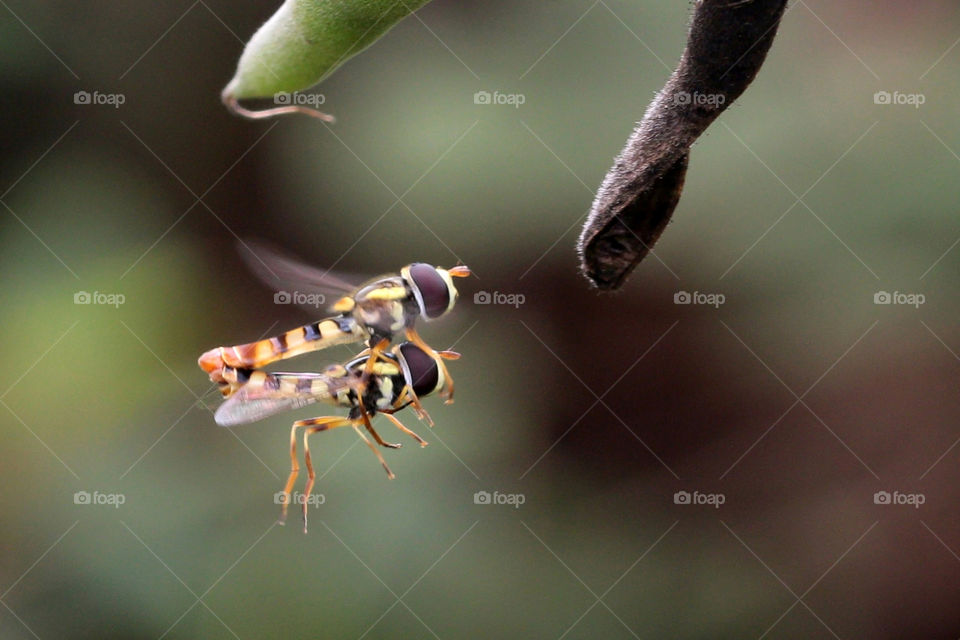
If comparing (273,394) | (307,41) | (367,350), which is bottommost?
(273,394)

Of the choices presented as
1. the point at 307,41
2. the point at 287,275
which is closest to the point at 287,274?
the point at 287,275

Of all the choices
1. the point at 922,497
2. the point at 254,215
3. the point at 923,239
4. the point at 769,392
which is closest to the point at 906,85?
the point at 923,239

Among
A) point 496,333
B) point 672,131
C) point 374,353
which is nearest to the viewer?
point 672,131

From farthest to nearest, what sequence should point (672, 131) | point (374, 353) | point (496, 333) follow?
point (496, 333), point (374, 353), point (672, 131)

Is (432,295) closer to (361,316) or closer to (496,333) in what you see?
(361,316)

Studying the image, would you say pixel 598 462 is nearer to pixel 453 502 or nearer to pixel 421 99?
pixel 453 502

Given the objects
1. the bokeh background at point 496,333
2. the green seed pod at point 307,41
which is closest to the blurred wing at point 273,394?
the green seed pod at point 307,41

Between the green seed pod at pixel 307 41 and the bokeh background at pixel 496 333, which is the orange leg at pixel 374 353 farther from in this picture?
the bokeh background at pixel 496 333
